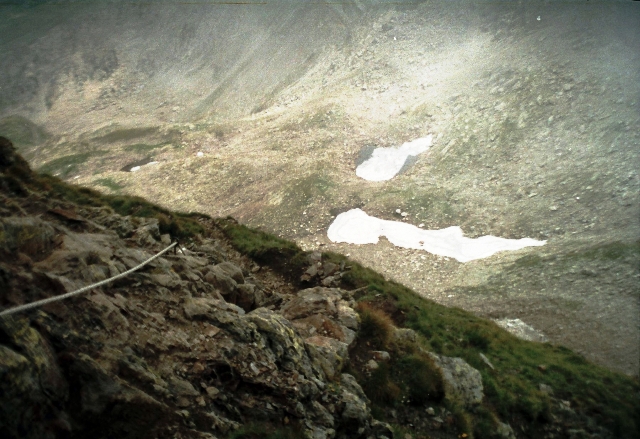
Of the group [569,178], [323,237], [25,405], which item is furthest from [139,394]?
[569,178]

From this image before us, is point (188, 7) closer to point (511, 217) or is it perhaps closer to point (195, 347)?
point (511, 217)

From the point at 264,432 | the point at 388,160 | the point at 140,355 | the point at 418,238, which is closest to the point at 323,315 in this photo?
the point at 264,432

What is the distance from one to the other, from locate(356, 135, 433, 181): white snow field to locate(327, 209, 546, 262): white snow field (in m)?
8.80

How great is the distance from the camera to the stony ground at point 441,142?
32.2m

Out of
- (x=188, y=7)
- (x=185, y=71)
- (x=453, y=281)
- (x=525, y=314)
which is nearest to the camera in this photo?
(x=525, y=314)

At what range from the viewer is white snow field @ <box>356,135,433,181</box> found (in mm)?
55906

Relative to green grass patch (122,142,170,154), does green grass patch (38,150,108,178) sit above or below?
above

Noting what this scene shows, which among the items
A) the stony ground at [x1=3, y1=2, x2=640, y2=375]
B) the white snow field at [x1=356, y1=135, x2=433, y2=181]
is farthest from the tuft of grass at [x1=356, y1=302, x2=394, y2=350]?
the white snow field at [x1=356, y1=135, x2=433, y2=181]

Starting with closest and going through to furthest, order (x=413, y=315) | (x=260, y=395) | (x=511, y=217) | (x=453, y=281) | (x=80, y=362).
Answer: (x=80, y=362), (x=260, y=395), (x=413, y=315), (x=453, y=281), (x=511, y=217)

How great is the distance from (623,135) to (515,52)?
23.0 meters

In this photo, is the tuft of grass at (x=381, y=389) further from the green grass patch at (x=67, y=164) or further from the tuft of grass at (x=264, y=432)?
the green grass patch at (x=67, y=164)

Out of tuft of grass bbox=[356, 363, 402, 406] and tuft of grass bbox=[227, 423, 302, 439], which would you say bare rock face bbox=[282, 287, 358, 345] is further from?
tuft of grass bbox=[227, 423, 302, 439]

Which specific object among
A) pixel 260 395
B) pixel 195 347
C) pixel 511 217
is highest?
pixel 195 347

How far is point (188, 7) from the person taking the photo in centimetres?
9538
